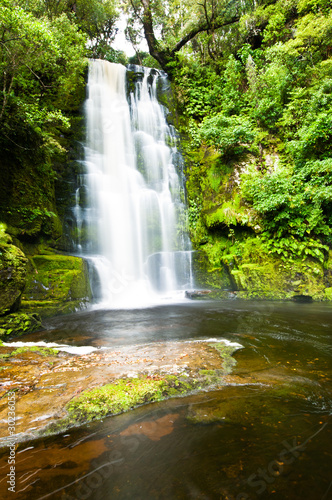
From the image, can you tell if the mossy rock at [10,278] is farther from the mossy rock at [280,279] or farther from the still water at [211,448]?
the mossy rock at [280,279]

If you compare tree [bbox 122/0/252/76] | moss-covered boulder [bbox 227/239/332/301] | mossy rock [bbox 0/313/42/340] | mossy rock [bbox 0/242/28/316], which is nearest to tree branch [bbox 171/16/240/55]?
tree [bbox 122/0/252/76]

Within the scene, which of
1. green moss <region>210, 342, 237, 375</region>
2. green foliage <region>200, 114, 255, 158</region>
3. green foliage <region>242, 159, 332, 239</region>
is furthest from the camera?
green foliage <region>200, 114, 255, 158</region>

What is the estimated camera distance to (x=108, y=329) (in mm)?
5398

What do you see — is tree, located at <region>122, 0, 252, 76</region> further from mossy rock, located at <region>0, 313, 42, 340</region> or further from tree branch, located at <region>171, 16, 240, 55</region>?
mossy rock, located at <region>0, 313, 42, 340</region>

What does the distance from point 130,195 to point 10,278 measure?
27.9 feet

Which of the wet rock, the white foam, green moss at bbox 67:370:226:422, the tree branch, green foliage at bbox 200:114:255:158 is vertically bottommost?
the wet rock

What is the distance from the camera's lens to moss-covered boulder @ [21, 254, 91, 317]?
22.4 feet

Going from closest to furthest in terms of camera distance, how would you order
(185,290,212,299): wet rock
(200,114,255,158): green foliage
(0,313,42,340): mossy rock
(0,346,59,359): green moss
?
(0,346,59,359): green moss, (0,313,42,340): mossy rock, (185,290,212,299): wet rock, (200,114,255,158): green foliage

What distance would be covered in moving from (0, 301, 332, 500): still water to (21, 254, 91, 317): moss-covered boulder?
5.64 m

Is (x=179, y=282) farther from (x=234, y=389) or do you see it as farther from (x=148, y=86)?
(x=148, y=86)

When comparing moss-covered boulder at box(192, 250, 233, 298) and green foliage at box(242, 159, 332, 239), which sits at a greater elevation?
green foliage at box(242, 159, 332, 239)

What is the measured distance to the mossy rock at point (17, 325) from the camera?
4750mm

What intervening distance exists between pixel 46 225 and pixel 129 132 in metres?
8.54

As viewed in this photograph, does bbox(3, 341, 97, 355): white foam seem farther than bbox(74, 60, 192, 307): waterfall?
No
